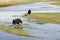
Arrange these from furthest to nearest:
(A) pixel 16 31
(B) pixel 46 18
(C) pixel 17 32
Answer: (B) pixel 46 18, (A) pixel 16 31, (C) pixel 17 32

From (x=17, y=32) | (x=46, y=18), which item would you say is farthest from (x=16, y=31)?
(x=46, y=18)

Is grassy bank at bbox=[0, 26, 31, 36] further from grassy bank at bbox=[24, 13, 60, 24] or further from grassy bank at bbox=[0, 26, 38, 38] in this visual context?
grassy bank at bbox=[24, 13, 60, 24]

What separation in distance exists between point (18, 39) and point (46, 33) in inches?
101

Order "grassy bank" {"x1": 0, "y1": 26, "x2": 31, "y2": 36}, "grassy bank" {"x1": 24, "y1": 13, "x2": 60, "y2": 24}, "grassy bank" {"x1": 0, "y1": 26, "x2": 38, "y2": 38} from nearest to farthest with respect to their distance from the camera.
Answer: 1. "grassy bank" {"x1": 0, "y1": 26, "x2": 38, "y2": 38}
2. "grassy bank" {"x1": 0, "y1": 26, "x2": 31, "y2": 36}
3. "grassy bank" {"x1": 24, "y1": 13, "x2": 60, "y2": 24}

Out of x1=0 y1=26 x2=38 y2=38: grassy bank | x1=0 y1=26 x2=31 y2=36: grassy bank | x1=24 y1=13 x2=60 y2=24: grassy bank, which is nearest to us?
x1=0 y1=26 x2=38 y2=38: grassy bank

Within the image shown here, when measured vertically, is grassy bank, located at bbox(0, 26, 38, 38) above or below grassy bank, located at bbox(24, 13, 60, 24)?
below

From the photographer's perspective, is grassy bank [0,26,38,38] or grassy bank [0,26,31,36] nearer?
grassy bank [0,26,38,38]

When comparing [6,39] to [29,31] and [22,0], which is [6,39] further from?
[22,0]

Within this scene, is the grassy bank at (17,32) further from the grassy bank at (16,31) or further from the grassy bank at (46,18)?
the grassy bank at (46,18)

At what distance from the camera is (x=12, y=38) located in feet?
50.0

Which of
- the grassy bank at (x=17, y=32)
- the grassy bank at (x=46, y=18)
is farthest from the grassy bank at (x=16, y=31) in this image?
the grassy bank at (x=46, y=18)

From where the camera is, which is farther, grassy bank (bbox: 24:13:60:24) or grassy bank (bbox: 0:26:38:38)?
grassy bank (bbox: 24:13:60:24)

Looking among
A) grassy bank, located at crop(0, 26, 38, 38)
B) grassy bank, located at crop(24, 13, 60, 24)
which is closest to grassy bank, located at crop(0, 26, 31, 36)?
grassy bank, located at crop(0, 26, 38, 38)

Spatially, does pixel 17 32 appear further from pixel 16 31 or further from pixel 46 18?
pixel 46 18
